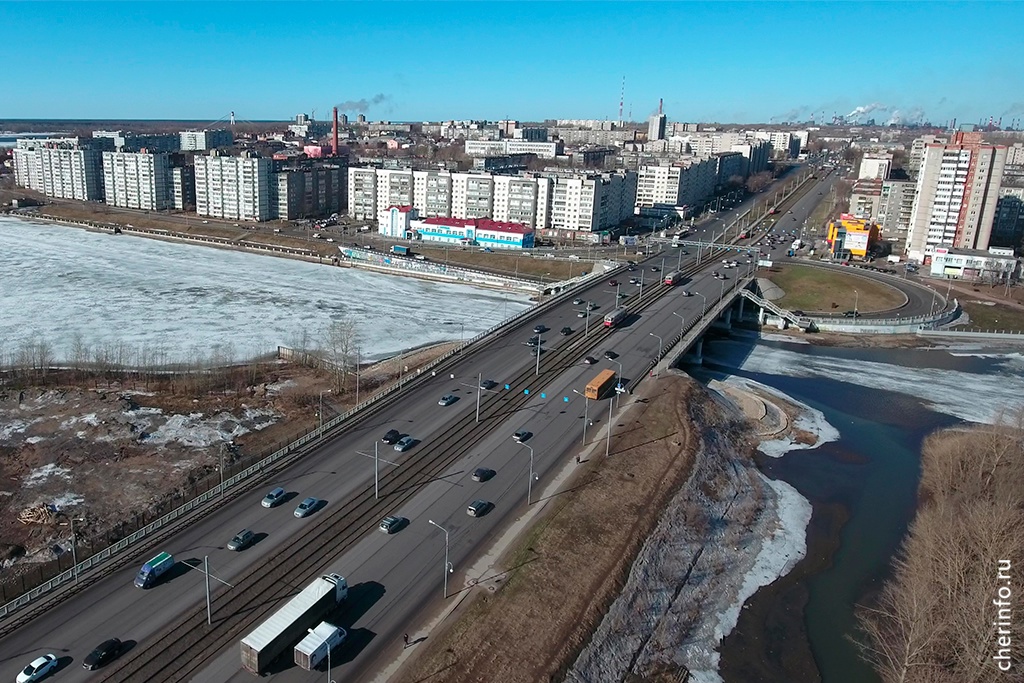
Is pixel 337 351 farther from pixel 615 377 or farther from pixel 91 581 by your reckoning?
pixel 91 581

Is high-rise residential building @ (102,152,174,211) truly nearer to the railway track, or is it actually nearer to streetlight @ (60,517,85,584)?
streetlight @ (60,517,85,584)

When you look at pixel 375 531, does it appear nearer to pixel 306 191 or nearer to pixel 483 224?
pixel 483 224

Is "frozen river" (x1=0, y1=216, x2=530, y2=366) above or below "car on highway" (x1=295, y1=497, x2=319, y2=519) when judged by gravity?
below

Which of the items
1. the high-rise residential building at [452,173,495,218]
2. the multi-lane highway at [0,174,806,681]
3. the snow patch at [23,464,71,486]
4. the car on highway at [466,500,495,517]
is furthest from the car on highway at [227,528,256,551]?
the high-rise residential building at [452,173,495,218]

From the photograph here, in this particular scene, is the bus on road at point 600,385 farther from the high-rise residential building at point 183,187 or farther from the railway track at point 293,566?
the high-rise residential building at point 183,187

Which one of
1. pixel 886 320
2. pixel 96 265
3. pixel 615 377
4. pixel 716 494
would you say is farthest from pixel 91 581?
pixel 96 265

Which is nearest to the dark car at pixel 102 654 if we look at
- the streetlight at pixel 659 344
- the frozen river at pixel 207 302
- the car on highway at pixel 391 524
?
the car on highway at pixel 391 524

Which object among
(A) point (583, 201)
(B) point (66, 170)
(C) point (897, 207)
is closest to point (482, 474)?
(A) point (583, 201)
